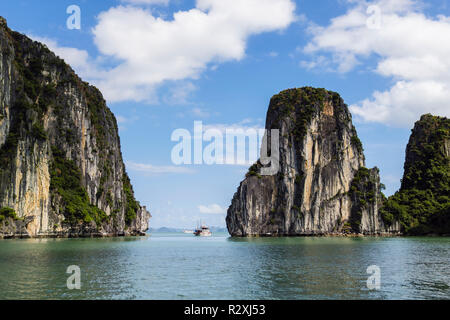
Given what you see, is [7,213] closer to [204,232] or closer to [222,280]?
[222,280]

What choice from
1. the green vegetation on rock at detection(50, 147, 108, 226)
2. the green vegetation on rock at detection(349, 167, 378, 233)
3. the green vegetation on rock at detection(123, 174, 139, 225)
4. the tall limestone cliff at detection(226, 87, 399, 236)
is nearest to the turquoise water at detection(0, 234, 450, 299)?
the green vegetation on rock at detection(50, 147, 108, 226)

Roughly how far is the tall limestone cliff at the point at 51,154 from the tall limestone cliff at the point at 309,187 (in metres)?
33.1

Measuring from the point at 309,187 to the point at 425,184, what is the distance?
33965 millimetres

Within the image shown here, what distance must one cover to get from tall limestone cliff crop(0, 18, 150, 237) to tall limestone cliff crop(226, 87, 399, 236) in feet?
109

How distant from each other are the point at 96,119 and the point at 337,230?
6632cm

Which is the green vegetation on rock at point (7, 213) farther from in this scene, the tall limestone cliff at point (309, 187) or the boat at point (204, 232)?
the boat at point (204, 232)

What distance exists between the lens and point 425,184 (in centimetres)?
11675

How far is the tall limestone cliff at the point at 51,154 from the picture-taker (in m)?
73.6

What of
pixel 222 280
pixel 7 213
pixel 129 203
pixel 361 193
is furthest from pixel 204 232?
pixel 222 280

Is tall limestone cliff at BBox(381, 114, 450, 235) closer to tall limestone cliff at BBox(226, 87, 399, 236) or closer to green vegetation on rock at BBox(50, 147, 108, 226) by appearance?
tall limestone cliff at BBox(226, 87, 399, 236)

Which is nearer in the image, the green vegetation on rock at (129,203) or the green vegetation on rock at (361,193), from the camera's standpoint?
the green vegetation on rock at (361,193)

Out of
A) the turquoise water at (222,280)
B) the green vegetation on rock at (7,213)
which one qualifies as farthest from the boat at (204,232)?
the turquoise water at (222,280)
